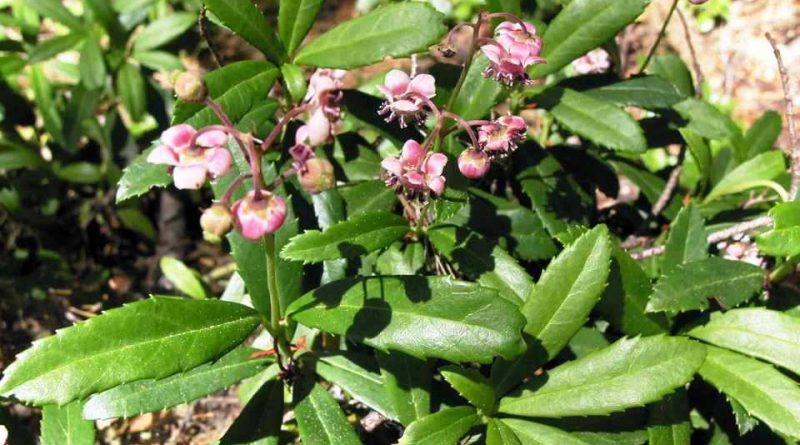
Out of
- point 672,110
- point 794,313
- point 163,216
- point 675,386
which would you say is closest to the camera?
point 675,386

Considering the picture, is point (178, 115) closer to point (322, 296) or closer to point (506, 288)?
point (322, 296)

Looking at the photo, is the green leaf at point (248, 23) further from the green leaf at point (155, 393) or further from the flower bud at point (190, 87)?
the green leaf at point (155, 393)

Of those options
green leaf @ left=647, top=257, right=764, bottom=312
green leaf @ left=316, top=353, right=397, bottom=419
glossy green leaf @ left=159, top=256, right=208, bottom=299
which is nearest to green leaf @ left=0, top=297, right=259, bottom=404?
green leaf @ left=316, top=353, right=397, bottom=419

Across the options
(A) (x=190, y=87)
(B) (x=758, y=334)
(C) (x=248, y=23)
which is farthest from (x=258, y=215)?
(B) (x=758, y=334)

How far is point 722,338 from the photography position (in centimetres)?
154

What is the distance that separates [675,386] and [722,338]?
9.5 inches

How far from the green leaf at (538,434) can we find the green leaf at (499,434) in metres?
0.01

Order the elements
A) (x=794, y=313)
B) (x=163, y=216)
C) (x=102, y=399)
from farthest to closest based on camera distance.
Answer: (x=163, y=216) < (x=794, y=313) < (x=102, y=399)

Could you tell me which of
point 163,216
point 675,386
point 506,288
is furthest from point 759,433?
point 163,216

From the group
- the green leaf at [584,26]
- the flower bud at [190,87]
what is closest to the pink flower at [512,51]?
the green leaf at [584,26]

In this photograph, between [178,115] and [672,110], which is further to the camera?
[672,110]

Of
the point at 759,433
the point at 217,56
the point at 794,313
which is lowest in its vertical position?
the point at 759,433

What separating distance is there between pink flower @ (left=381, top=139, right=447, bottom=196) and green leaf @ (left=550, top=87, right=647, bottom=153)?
448 millimetres

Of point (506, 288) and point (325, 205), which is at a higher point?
point (325, 205)
